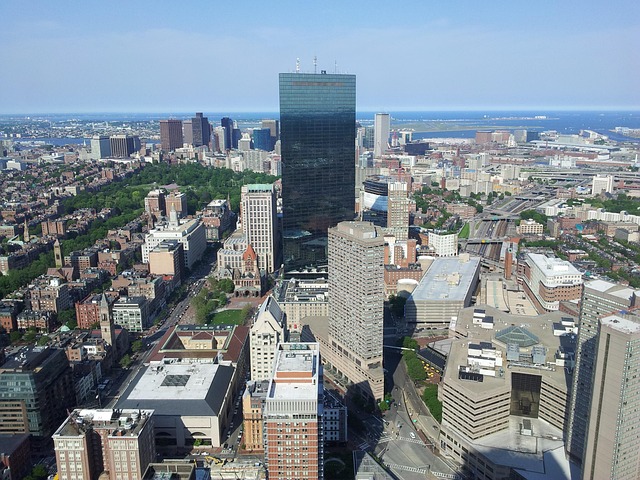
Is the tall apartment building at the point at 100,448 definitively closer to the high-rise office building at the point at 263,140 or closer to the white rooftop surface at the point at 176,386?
the white rooftop surface at the point at 176,386

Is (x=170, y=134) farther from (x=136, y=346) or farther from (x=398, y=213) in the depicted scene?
(x=136, y=346)

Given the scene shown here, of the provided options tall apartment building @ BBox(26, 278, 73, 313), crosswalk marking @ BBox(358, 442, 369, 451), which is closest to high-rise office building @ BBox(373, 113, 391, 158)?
tall apartment building @ BBox(26, 278, 73, 313)

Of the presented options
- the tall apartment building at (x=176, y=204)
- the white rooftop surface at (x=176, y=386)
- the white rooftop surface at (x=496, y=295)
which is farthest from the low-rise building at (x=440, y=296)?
the tall apartment building at (x=176, y=204)

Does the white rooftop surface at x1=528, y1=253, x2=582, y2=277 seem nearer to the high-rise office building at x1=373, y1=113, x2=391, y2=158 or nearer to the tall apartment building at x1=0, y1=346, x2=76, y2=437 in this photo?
the tall apartment building at x1=0, y1=346, x2=76, y2=437

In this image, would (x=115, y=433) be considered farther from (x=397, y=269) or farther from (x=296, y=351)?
(x=397, y=269)

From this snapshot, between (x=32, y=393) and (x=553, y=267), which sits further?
(x=553, y=267)

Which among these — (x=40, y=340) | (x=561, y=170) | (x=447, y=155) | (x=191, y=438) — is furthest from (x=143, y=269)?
(x=447, y=155)

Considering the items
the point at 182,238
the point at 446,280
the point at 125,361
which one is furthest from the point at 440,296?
the point at 182,238
